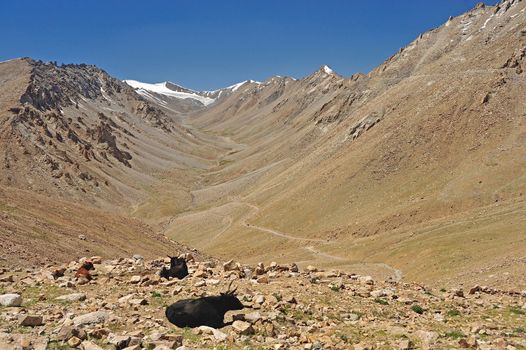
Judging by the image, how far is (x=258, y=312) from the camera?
56.5 ft

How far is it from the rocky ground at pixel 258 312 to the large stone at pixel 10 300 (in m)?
0.03

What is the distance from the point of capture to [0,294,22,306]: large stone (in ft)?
58.3

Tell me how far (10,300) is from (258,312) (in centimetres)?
857

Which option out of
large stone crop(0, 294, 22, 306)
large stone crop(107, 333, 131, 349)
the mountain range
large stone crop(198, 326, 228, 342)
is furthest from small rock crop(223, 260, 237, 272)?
the mountain range

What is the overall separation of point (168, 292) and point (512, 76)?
270ft

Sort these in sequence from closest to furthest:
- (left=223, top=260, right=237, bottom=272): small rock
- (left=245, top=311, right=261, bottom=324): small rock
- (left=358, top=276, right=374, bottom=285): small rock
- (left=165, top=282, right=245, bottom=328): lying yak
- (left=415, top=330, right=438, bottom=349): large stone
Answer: (left=415, top=330, right=438, bottom=349): large stone < (left=165, top=282, right=245, bottom=328): lying yak < (left=245, top=311, right=261, bottom=324): small rock < (left=358, top=276, right=374, bottom=285): small rock < (left=223, top=260, right=237, bottom=272): small rock

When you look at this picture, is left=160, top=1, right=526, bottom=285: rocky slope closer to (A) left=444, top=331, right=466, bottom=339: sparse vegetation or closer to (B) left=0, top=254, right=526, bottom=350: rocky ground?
(B) left=0, top=254, right=526, bottom=350: rocky ground

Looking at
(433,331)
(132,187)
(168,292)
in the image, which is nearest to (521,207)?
(433,331)

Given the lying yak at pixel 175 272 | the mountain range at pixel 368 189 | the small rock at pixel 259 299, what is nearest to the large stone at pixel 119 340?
the small rock at pixel 259 299

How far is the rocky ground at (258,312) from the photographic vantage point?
48.8 feet

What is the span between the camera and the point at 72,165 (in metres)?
123

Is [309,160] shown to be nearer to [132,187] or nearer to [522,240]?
[132,187]

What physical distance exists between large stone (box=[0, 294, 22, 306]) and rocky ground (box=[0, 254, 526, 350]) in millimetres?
31

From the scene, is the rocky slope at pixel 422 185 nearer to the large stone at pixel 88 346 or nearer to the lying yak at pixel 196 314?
the lying yak at pixel 196 314
